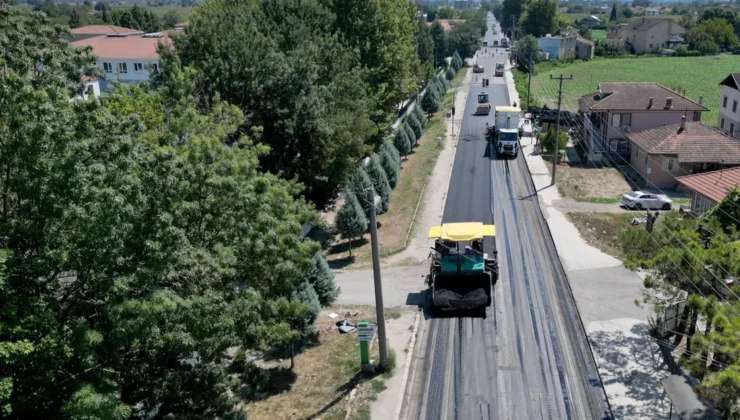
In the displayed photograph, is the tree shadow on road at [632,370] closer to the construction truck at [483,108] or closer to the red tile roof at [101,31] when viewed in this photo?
the construction truck at [483,108]

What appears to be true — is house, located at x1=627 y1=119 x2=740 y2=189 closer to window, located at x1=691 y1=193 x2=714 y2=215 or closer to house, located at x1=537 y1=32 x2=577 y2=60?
window, located at x1=691 y1=193 x2=714 y2=215

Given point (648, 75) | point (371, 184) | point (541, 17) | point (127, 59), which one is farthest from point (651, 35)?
point (371, 184)

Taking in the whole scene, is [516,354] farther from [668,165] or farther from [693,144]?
[693,144]

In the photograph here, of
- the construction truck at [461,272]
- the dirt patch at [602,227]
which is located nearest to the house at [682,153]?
the dirt patch at [602,227]

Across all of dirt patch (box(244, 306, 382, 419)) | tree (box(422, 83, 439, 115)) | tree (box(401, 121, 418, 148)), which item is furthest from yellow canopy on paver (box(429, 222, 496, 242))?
tree (box(422, 83, 439, 115))

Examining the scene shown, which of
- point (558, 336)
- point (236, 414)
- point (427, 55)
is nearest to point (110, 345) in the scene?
point (236, 414)

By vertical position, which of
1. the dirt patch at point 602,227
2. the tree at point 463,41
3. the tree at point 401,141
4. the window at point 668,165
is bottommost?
the dirt patch at point 602,227
